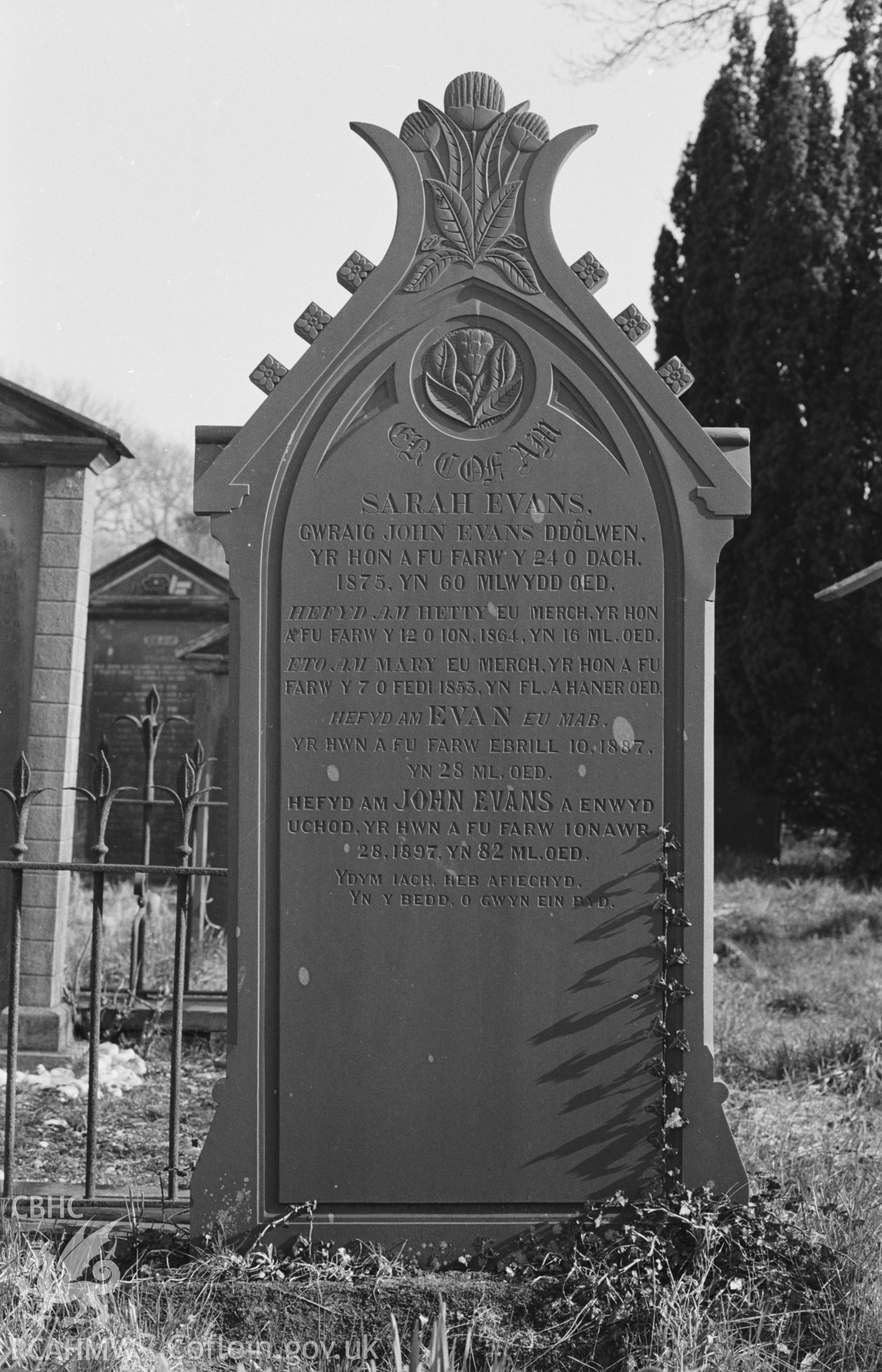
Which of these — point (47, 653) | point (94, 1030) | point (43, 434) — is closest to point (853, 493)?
point (43, 434)

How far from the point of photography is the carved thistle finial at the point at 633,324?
3553 mm

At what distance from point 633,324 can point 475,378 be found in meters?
0.47

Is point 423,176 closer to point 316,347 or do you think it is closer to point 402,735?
point 316,347

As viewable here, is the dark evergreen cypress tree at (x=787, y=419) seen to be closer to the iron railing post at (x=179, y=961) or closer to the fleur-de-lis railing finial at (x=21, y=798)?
the iron railing post at (x=179, y=961)

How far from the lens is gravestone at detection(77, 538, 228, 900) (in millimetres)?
11805

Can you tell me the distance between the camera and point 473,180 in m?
3.60

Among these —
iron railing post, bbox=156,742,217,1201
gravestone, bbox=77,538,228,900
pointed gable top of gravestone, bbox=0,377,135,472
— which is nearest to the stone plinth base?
iron railing post, bbox=156,742,217,1201

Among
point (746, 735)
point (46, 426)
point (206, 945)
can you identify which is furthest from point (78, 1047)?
point (746, 735)

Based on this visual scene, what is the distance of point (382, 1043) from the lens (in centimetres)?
347

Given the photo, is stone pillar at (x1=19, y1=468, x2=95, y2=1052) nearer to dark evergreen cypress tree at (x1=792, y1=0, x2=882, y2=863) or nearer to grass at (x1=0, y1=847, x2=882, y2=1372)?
grass at (x1=0, y1=847, x2=882, y2=1372)

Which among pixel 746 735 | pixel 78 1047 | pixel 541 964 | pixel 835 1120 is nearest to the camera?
pixel 541 964

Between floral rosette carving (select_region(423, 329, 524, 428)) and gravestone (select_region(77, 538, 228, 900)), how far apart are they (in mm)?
8198

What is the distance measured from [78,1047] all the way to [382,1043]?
346 centimetres

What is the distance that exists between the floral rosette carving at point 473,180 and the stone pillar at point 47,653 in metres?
3.17
